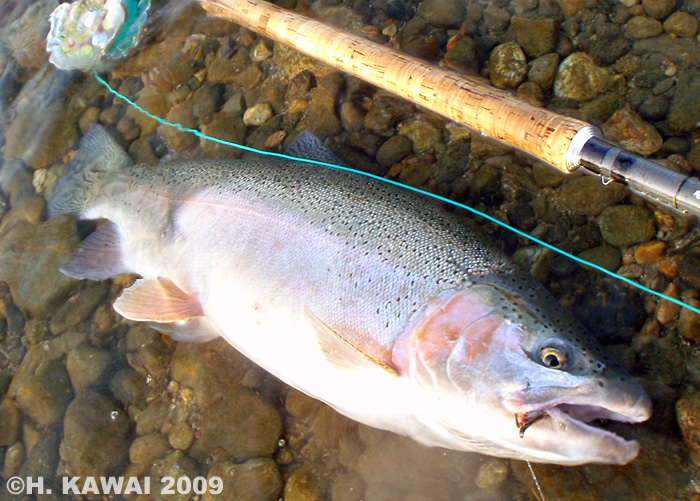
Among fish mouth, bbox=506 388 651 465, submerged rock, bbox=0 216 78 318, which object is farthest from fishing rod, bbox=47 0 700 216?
submerged rock, bbox=0 216 78 318

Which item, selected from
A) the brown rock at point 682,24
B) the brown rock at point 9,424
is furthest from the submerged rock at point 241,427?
the brown rock at point 682,24

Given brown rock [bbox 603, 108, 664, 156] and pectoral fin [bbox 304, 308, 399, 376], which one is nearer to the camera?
Result: pectoral fin [bbox 304, 308, 399, 376]

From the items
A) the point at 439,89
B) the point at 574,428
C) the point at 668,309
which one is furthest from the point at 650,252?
the point at 439,89

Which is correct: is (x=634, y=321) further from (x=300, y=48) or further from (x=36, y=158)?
(x=36, y=158)

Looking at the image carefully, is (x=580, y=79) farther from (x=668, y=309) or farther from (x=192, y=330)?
(x=192, y=330)

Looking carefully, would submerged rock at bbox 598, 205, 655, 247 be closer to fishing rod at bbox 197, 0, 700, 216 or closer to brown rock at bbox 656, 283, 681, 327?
brown rock at bbox 656, 283, 681, 327

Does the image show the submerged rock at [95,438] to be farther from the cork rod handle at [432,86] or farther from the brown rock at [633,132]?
the brown rock at [633,132]
